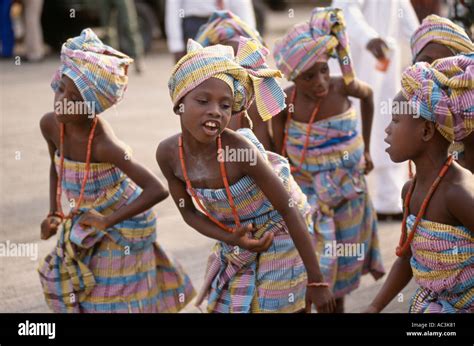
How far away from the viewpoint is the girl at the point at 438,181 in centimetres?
323

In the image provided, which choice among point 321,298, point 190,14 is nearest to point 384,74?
point 190,14

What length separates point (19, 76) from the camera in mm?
12812

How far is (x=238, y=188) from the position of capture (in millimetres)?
3605

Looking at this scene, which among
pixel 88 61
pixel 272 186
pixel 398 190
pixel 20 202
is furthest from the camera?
pixel 20 202

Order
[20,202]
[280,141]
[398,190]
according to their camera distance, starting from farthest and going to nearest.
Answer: [20,202], [398,190], [280,141]

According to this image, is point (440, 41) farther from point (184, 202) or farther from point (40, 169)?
point (40, 169)

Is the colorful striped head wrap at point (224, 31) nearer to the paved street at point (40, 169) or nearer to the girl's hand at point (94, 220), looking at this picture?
the girl's hand at point (94, 220)

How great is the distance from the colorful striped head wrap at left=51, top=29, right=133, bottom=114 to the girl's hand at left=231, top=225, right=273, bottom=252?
1024 millimetres

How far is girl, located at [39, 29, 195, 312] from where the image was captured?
4.08 metres

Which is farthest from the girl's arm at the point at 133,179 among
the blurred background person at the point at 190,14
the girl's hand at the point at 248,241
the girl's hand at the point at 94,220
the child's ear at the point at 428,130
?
the blurred background person at the point at 190,14

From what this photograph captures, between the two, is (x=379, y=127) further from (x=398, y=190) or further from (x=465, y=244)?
(x=465, y=244)

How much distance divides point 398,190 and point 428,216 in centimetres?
326
